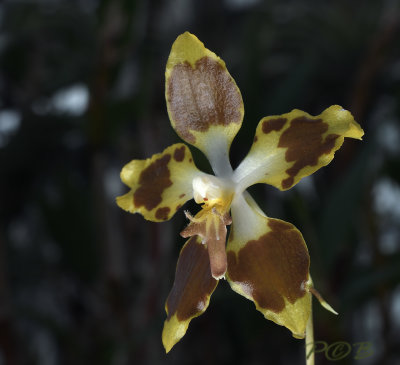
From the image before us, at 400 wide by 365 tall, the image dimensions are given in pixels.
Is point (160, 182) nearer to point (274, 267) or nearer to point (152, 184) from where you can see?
point (152, 184)

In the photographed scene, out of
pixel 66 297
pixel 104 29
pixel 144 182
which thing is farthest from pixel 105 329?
pixel 144 182

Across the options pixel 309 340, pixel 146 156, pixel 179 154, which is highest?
pixel 179 154

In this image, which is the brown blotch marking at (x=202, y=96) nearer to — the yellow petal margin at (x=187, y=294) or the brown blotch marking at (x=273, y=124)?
the brown blotch marking at (x=273, y=124)

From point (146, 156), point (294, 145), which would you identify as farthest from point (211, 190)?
point (146, 156)

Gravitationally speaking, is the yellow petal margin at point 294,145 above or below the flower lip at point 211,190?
above

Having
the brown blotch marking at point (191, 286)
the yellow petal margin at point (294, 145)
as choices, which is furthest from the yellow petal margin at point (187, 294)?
the yellow petal margin at point (294, 145)

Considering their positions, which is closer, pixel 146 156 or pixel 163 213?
pixel 163 213

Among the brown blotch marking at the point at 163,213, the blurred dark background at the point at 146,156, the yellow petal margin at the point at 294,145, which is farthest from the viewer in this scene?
the blurred dark background at the point at 146,156
